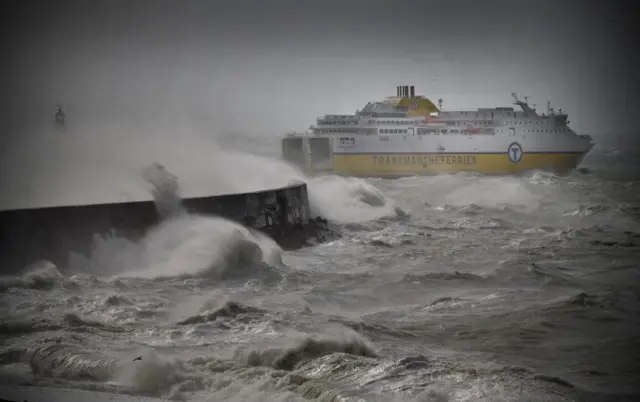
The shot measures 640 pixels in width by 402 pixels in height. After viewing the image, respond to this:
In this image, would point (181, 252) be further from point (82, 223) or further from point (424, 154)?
point (424, 154)

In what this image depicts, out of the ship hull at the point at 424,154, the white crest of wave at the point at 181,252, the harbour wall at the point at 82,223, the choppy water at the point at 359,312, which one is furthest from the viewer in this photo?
the ship hull at the point at 424,154

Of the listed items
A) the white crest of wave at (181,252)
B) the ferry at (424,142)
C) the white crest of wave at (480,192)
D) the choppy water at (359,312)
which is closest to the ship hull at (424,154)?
the ferry at (424,142)

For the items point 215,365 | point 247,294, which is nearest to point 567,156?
point 247,294

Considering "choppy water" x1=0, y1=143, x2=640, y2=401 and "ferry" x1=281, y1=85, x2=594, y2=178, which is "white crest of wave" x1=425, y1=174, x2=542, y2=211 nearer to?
"choppy water" x1=0, y1=143, x2=640, y2=401

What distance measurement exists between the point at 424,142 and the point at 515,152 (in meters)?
1.91

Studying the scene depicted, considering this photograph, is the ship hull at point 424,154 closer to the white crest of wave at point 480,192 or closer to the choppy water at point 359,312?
the white crest of wave at point 480,192

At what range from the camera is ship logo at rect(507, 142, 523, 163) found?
790 centimetres

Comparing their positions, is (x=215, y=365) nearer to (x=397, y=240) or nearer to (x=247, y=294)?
(x=247, y=294)

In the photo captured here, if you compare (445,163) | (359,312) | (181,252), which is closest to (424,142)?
(445,163)

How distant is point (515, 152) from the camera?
28.7 ft

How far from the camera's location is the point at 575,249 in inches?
170

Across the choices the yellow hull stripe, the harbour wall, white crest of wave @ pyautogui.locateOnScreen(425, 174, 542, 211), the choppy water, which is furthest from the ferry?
the harbour wall

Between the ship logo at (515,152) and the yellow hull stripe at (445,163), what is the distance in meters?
0.05

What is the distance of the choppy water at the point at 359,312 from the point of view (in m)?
2.64
